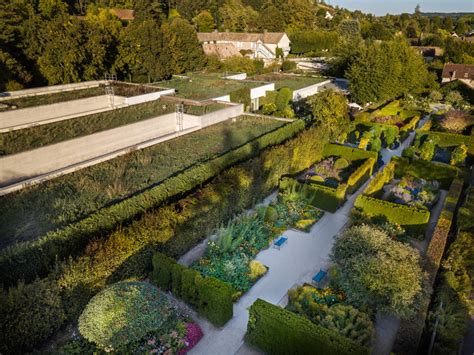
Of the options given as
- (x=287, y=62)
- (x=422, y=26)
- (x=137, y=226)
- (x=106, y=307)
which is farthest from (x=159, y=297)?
(x=422, y=26)

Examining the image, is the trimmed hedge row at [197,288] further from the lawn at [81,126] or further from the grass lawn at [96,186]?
the lawn at [81,126]

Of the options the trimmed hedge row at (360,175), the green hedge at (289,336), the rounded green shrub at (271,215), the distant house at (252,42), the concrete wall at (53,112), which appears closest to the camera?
the green hedge at (289,336)

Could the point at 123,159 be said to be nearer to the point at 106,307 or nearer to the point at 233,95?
the point at 106,307

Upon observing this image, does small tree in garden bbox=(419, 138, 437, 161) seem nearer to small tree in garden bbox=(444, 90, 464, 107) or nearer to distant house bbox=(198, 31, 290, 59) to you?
small tree in garden bbox=(444, 90, 464, 107)

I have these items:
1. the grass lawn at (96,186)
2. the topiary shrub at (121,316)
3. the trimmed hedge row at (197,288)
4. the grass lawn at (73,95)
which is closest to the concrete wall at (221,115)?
the grass lawn at (96,186)

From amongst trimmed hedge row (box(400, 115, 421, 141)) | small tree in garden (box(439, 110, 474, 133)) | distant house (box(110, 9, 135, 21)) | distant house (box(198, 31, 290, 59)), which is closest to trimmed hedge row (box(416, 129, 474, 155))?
trimmed hedge row (box(400, 115, 421, 141))

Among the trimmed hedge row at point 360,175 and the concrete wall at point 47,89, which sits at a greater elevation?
the concrete wall at point 47,89
